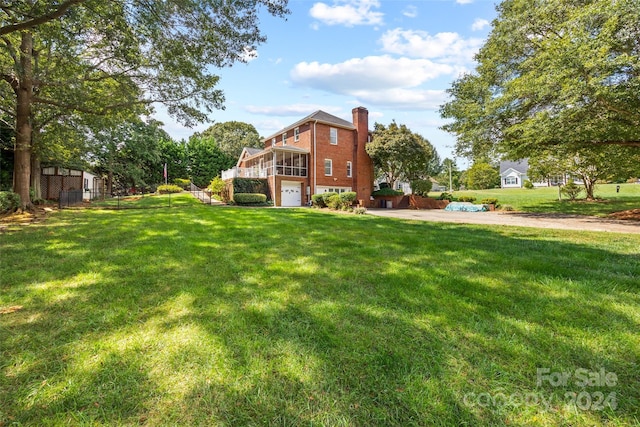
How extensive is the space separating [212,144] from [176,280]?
140 feet

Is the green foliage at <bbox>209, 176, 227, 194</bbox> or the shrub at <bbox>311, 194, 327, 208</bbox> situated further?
the green foliage at <bbox>209, 176, 227, 194</bbox>

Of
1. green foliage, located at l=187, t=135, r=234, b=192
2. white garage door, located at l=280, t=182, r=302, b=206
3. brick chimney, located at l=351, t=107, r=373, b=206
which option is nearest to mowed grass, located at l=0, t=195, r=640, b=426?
white garage door, located at l=280, t=182, r=302, b=206

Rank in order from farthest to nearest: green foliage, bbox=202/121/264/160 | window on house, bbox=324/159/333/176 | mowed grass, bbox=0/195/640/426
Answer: green foliage, bbox=202/121/264/160 < window on house, bbox=324/159/333/176 < mowed grass, bbox=0/195/640/426

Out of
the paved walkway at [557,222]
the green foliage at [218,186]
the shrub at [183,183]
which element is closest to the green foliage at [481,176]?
the paved walkway at [557,222]

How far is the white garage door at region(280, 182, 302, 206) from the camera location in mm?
24516

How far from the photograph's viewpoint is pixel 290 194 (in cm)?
2500

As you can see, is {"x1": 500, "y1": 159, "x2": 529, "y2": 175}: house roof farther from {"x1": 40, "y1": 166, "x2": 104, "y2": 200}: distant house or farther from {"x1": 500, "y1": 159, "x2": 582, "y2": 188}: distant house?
{"x1": 40, "y1": 166, "x2": 104, "y2": 200}: distant house

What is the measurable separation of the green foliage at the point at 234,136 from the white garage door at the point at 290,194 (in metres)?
27.2

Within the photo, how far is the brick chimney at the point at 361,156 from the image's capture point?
2717 centimetres

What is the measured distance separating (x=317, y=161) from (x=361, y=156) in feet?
17.2

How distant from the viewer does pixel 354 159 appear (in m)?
27.2

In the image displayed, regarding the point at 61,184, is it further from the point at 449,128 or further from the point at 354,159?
the point at 449,128

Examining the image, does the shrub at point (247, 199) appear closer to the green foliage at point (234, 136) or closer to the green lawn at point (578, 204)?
the green lawn at point (578, 204)

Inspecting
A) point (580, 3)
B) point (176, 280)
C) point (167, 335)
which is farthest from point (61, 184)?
point (580, 3)
